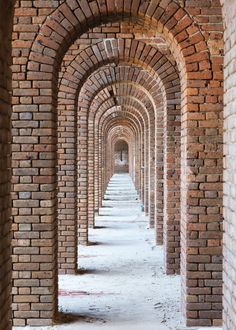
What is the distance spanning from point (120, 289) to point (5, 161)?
Answer: 505 centimetres

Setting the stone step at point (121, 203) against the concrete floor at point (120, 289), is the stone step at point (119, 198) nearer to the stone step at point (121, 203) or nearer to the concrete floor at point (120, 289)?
the stone step at point (121, 203)

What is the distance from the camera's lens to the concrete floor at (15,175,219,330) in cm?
683

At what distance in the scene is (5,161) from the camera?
3904 mm

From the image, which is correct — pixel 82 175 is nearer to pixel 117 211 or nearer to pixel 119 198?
pixel 117 211

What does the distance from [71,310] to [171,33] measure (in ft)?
12.1

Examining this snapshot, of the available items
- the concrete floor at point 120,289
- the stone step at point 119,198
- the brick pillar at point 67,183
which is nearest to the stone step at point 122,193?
the stone step at point 119,198

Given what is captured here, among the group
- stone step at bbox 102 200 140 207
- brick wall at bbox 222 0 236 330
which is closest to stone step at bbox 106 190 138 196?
stone step at bbox 102 200 140 207

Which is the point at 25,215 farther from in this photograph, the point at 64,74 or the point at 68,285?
the point at 64,74

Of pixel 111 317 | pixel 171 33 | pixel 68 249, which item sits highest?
pixel 171 33

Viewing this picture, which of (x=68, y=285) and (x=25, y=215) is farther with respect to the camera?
(x=68, y=285)

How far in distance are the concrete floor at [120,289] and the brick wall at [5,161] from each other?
8.49 feet

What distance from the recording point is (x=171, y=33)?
6.33m

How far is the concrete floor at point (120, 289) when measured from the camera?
6832 millimetres

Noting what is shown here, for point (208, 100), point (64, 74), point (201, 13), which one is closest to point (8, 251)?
point (208, 100)
